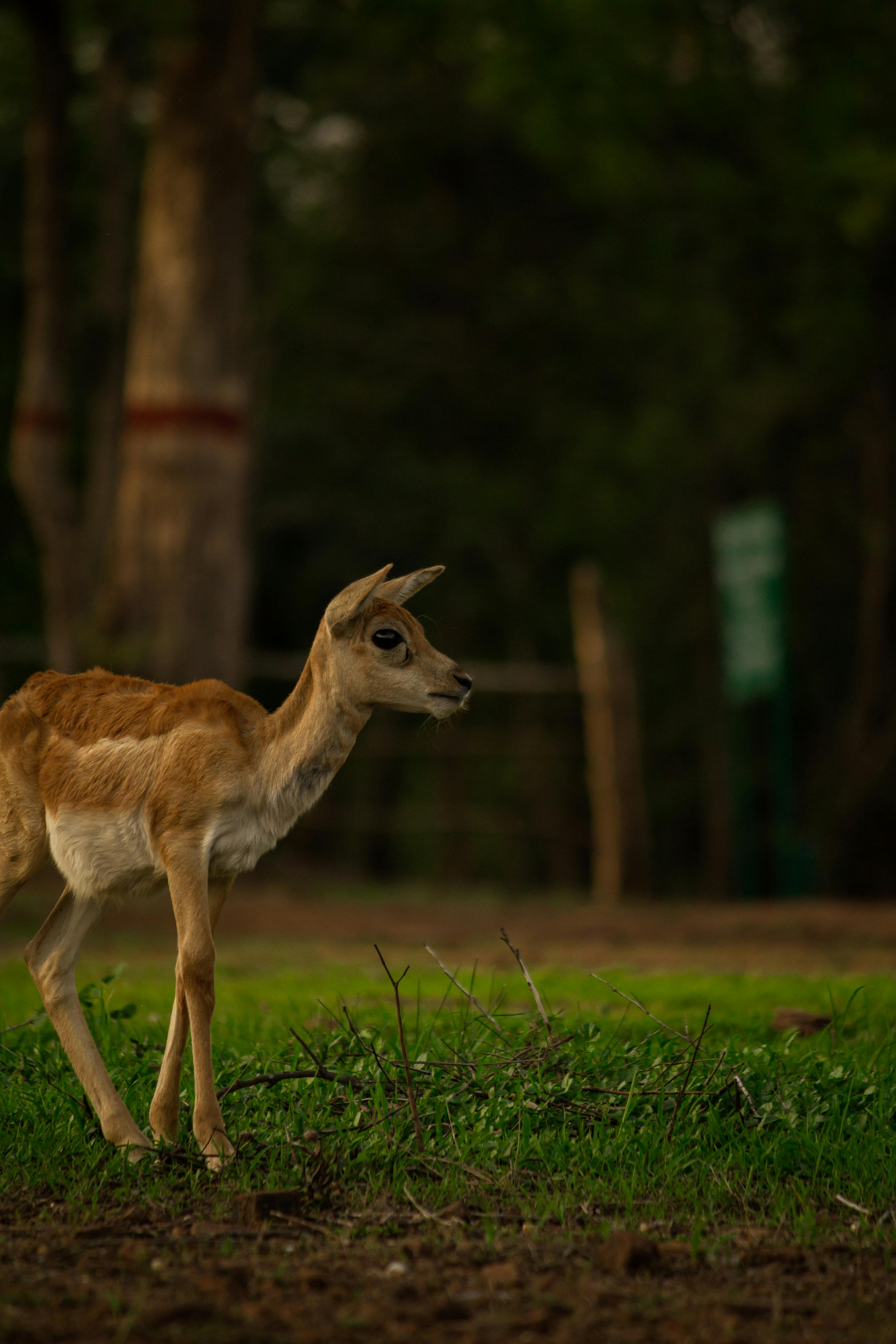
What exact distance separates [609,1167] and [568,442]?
23.8 metres

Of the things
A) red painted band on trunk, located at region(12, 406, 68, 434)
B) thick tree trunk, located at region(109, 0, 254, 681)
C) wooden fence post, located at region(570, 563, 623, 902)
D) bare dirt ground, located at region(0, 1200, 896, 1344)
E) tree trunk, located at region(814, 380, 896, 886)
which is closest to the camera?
bare dirt ground, located at region(0, 1200, 896, 1344)

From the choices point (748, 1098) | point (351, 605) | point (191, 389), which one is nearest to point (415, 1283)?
point (748, 1098)

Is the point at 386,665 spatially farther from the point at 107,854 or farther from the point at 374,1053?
the point at 374,1053

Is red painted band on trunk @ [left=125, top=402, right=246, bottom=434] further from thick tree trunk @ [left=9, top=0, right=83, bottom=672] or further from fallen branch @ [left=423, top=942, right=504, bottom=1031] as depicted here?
fallen branch @ [left=423, top=942, right=504, bottom=1031]

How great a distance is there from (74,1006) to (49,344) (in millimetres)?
12887

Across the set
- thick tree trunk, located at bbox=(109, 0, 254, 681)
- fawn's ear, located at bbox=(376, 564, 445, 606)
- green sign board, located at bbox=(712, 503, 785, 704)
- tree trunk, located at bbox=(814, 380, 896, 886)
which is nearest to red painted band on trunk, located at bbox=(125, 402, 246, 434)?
thick tree trunk, located at bbox=(109, 0, 254, 681)

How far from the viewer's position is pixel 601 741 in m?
13.8

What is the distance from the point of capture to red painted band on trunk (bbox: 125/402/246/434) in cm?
1184

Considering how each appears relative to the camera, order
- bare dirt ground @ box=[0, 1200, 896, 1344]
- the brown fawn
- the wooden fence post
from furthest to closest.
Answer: the wooden fence post
the brown fawn
bare dirt ground @ box=[0, 1200, 896, 1344]

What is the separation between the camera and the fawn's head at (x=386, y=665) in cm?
437

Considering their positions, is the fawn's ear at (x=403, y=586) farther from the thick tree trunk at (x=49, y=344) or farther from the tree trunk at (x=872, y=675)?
the tree trunk at (x=872, y=675)

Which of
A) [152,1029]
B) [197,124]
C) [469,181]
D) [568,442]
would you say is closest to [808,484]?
[568,442]

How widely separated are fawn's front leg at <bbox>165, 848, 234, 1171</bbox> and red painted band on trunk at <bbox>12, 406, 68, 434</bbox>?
1254 centimetres

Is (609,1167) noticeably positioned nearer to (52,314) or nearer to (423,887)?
(423,887)
